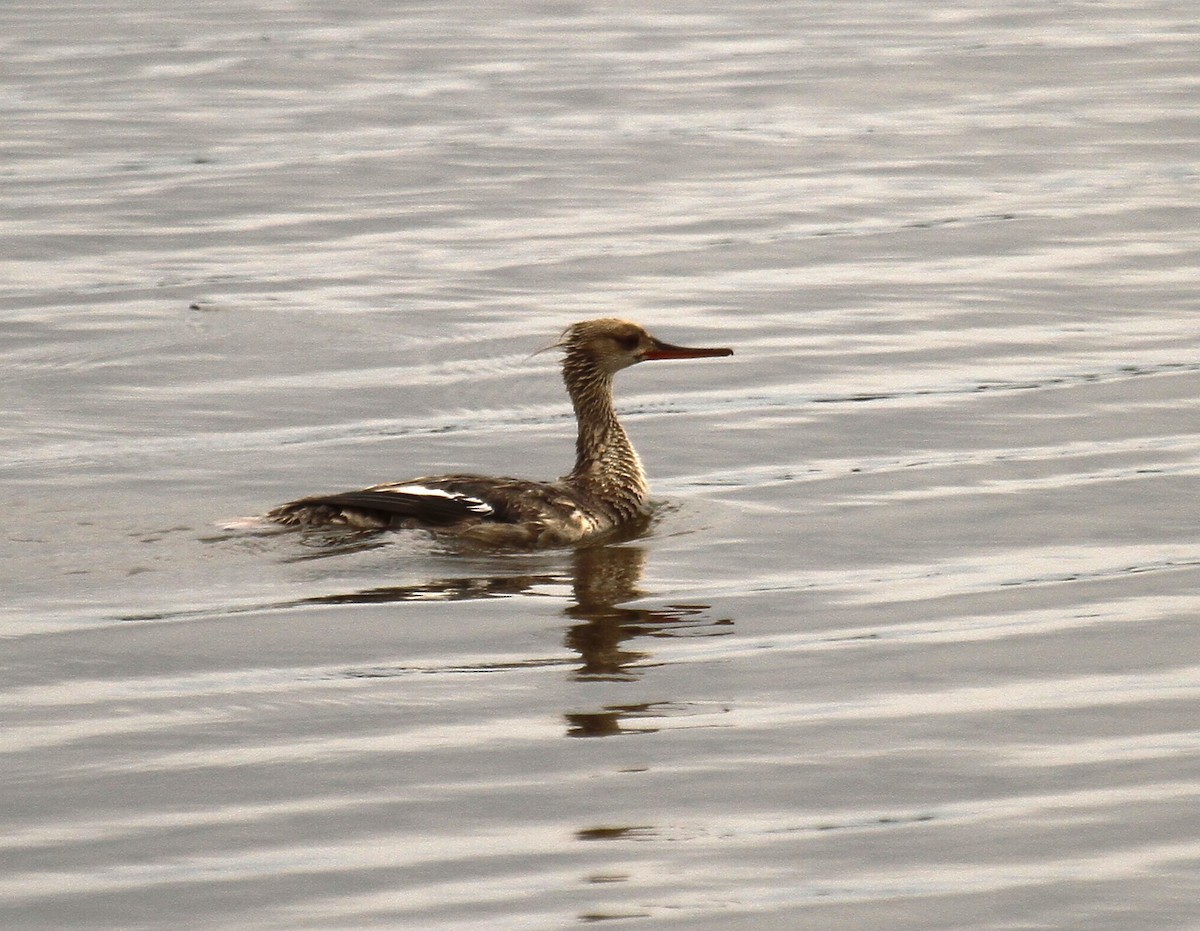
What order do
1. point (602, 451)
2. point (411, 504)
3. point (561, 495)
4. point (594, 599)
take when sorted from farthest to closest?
point (602, 451) < point (561, 495) < point (411, 504) < point (594, 599)

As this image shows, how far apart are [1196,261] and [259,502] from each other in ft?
28.0

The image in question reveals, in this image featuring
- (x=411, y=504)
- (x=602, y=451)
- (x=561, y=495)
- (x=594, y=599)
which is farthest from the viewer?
(x=602, y=451)

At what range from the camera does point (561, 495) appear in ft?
39.2

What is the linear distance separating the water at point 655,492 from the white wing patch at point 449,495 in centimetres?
25

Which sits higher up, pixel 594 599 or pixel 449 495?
pixel 449 495

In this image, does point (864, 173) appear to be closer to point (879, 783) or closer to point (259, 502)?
point (259, 502)

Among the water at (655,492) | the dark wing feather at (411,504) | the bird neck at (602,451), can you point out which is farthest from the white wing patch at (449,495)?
the bird neck at (602,451)

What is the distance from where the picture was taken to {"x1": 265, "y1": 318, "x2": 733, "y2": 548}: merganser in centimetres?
1138

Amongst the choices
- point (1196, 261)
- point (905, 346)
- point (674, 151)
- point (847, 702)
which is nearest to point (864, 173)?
point (674, 151)

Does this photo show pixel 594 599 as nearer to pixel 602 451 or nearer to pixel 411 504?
pixel 411 504

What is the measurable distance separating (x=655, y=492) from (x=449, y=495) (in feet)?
5.37

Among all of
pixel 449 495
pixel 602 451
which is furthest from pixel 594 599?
pixel 602 451

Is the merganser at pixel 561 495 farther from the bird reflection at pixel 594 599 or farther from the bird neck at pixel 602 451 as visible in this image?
the bird reflection at pixel 594 599

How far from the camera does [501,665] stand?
9289 millimetres
